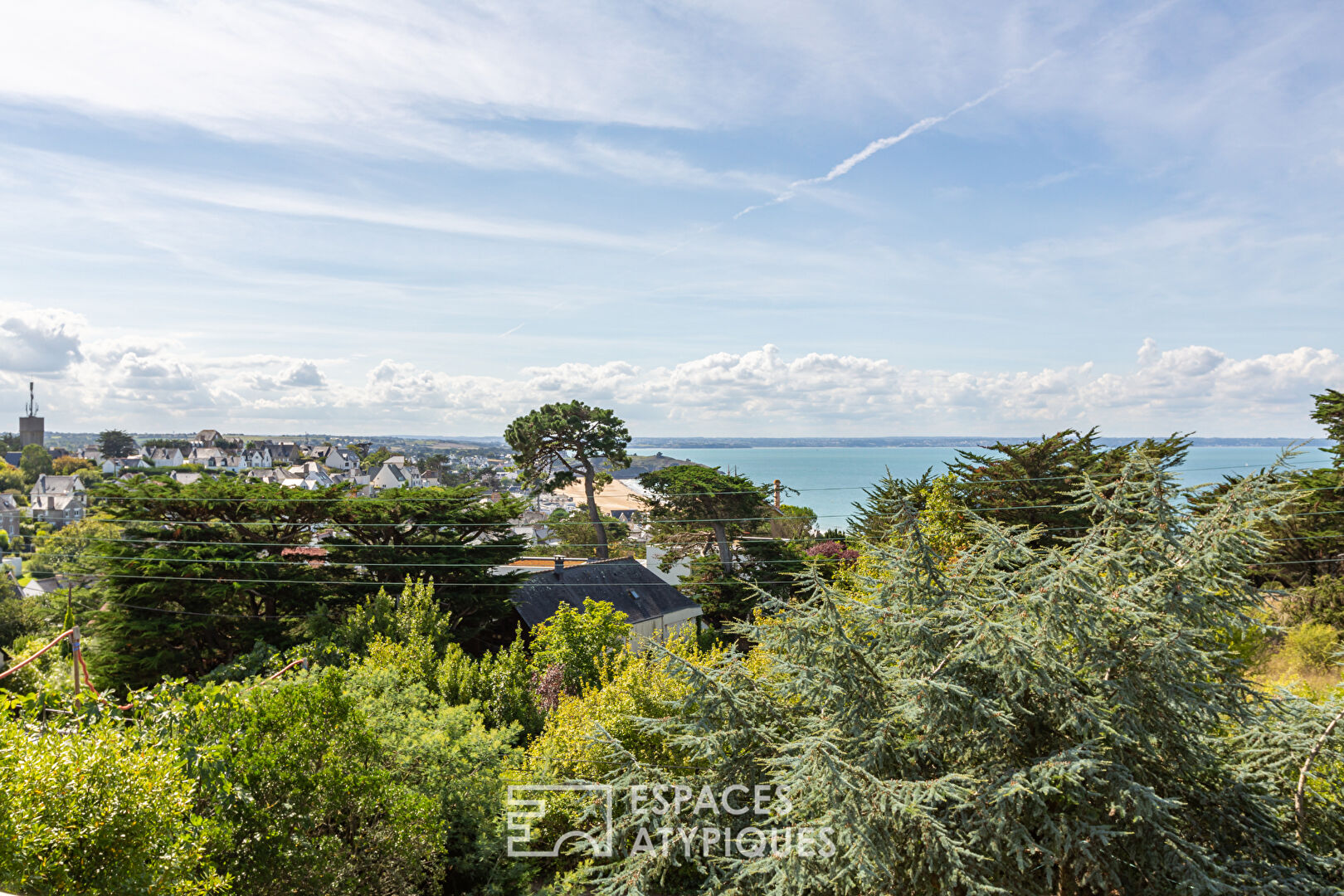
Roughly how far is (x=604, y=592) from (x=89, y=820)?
25.2 m

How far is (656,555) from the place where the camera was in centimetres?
3800

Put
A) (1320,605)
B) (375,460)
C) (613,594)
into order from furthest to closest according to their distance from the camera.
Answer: (375,460)
(613,594)
(1320,605)

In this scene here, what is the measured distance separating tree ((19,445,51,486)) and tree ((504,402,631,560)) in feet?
305

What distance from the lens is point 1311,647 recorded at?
19.6 metres

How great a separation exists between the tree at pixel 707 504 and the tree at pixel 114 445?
124 metres

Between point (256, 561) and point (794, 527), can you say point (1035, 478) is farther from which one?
point (256, 561)

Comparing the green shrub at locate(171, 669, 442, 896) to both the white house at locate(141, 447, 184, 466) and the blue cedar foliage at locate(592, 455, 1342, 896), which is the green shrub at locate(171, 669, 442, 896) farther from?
the white house at locate(141, 447, 184, 466)

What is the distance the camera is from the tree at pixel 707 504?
108 ft

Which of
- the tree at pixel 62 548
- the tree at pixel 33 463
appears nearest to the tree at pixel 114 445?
the tree at pixel 33 463

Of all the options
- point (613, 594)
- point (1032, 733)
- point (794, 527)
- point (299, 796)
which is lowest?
point (613, 594)

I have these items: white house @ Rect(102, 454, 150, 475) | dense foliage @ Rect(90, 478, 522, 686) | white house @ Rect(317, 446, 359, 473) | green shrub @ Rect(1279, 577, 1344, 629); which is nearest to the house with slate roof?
dense foliage @ Rect(90, 478, 522, 686)

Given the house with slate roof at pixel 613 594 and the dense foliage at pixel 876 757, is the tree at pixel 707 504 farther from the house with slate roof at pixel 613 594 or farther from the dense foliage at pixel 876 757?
the dense foliage at pixel 876 757

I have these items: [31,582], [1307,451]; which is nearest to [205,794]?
[1307,451]

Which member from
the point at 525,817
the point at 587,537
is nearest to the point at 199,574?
the point at 525,817
